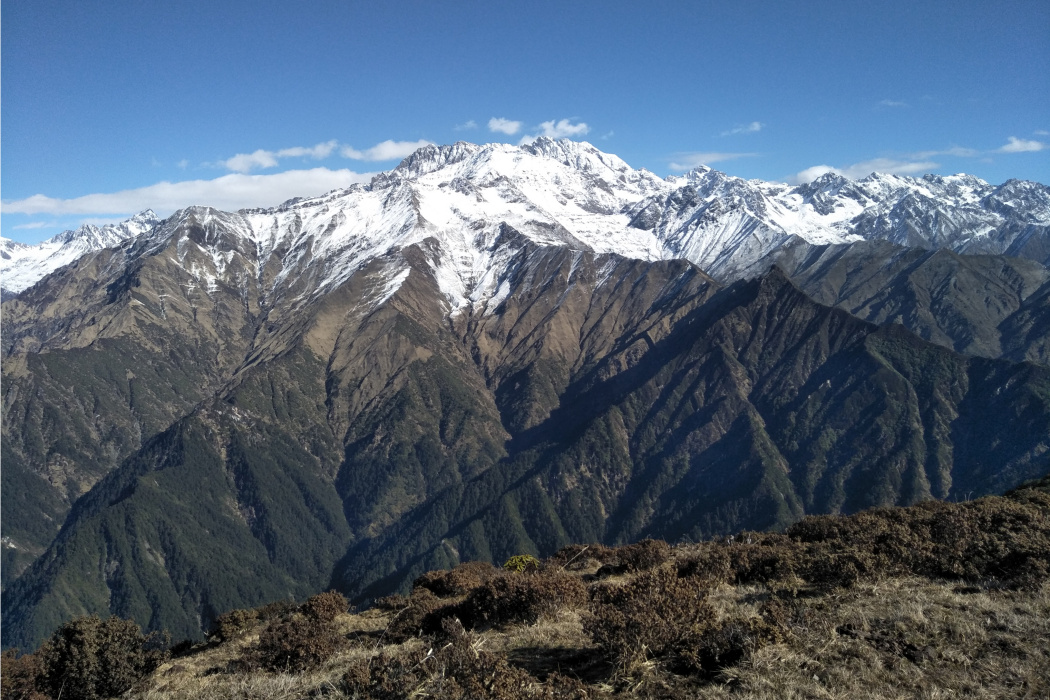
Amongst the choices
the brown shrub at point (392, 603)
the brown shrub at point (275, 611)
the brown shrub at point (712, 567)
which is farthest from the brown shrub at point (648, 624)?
the brown shrub at point (275, 611)

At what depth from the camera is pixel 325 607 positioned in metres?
25.3

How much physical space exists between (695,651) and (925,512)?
1954cm

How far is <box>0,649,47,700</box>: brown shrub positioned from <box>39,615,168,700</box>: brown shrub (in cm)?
27

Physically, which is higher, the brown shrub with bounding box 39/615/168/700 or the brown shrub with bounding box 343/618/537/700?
the brown shrub with bounding box 343/618/537/700

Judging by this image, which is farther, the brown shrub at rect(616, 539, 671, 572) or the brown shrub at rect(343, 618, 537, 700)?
the brown shrub at rect(616, 539, 671, 572)

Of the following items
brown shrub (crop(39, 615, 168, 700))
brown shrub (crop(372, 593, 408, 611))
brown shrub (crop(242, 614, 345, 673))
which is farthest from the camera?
brown shrub (crop(372, 593, 408, 611))

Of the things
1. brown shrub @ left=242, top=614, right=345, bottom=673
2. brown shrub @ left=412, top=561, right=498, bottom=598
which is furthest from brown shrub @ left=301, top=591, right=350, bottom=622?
brown shrub @ left=412, top=561, right=498, bottom=598

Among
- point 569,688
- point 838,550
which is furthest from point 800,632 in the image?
point 838,550

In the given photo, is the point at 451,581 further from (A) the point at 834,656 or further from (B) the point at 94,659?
(A) the point at 834,656

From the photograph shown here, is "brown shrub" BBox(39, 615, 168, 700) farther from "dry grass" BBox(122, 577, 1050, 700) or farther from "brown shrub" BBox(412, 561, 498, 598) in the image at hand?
"brown shrub" BBox(412, 561, 498, 598)

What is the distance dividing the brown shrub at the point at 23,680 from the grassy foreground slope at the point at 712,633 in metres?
0.07

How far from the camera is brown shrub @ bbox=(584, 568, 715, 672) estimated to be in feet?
50.3

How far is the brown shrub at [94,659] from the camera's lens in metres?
20.1

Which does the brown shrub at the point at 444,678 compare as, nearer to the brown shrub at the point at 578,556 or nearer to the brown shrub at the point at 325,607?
the brown shrub at the point at 325,607
